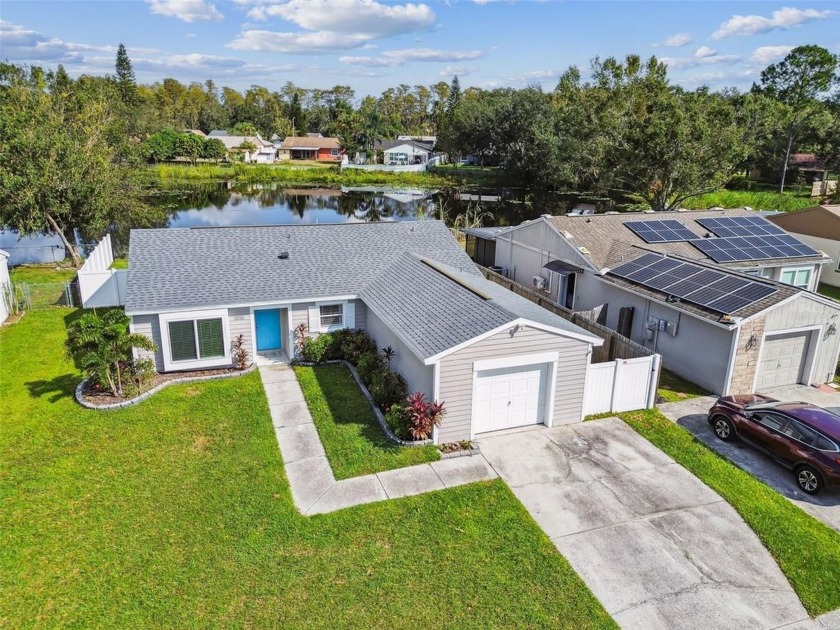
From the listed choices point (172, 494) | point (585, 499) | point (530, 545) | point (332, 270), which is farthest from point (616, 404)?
point (172, 494)

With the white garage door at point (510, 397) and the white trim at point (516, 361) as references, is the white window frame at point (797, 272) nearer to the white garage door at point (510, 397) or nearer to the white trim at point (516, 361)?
the white trim at point (516, 361)

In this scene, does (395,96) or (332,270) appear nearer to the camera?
(332,270)

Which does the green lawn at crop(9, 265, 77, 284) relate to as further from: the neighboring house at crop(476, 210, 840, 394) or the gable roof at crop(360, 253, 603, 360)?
the neighboring house at crop(476, 210, 840, 394)

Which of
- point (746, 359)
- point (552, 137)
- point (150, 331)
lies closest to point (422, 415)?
point (150, 331)

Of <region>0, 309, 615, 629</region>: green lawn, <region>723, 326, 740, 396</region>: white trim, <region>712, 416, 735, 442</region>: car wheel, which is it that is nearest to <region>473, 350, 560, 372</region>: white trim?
<region>0, 309, 615, 629</region>: green lawn

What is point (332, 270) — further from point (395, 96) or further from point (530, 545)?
point (395, 96)

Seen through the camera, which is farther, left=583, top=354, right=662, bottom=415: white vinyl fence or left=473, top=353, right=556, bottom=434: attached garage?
left=583, top=354, right=662, bottom=415: white vinyl fence

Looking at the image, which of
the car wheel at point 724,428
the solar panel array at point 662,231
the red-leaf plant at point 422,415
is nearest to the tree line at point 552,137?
the solar panel array at point 662,231
